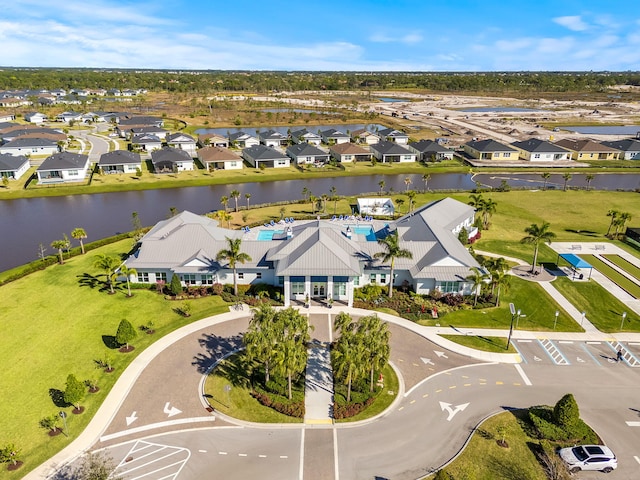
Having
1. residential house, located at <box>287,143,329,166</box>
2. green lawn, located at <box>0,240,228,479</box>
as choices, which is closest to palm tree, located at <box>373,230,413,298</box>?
green lawn, located at <box>0,240,228,479</box>

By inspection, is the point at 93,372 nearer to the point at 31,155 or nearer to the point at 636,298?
the point at 636,298

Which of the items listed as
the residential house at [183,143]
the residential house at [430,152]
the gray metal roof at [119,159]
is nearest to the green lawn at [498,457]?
the gray metal roof at [119,159]

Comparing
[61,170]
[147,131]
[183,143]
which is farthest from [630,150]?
[61,170]

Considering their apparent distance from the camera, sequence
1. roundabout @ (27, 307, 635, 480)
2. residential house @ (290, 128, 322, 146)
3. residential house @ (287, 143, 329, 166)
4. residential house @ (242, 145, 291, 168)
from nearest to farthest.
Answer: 1. roundabout @ (27, 307, 635, 480)
2. residential house @ (242, 145, 291, 168)
3. residential house @ (287, 143, 329, 166)
4. residential house @ (290, 128, 322, 146)

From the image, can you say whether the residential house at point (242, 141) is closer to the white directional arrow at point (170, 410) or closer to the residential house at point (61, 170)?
the residential house at point (61, 170)

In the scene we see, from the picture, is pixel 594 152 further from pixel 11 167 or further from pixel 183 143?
pixel 11 167

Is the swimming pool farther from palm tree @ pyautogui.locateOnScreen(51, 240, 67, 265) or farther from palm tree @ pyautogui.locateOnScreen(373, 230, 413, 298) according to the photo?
palm tree @ pyautogui.locateOnScreen(51, 240, 67, 265)
